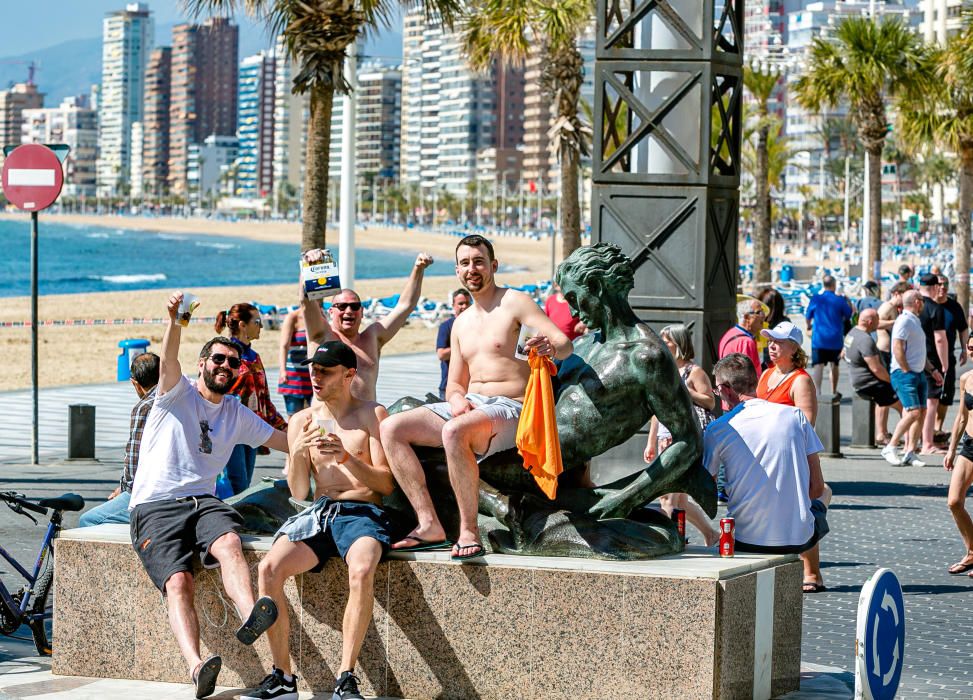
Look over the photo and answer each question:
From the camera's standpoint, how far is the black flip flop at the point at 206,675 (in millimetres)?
6137

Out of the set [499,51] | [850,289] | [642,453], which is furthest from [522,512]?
[850,289]

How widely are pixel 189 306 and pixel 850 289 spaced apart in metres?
49.4

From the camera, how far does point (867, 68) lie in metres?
33.9

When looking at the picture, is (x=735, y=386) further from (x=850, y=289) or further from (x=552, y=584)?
(x=850, y=289)

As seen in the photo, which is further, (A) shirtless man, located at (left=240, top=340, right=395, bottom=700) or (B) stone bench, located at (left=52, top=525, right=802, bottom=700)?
(A) shirtless man, located at (left=240, top=340, right=395, bottom=700)

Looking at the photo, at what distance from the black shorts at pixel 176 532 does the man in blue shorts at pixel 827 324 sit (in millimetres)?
13283

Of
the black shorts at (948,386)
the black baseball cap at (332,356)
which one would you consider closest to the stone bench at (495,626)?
the black baseball cap at (332,356)

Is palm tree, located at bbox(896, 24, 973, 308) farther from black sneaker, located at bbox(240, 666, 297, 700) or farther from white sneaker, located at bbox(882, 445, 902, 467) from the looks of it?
black sneaker, located at bbox(240, 666, 297, 700)

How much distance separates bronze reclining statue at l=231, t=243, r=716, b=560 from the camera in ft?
21.0

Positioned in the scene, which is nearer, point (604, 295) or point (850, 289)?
point (604, 295)

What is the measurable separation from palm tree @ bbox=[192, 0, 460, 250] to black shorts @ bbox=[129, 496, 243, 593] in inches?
412

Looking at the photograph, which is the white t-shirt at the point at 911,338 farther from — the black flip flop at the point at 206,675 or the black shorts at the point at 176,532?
the black flip flop at the point at 206,675

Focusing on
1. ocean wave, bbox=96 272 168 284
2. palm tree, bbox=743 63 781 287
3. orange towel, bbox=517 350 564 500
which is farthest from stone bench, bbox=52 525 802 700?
ocean wave, bbox=96 272 168 284

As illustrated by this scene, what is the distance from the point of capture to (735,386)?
7816mm
